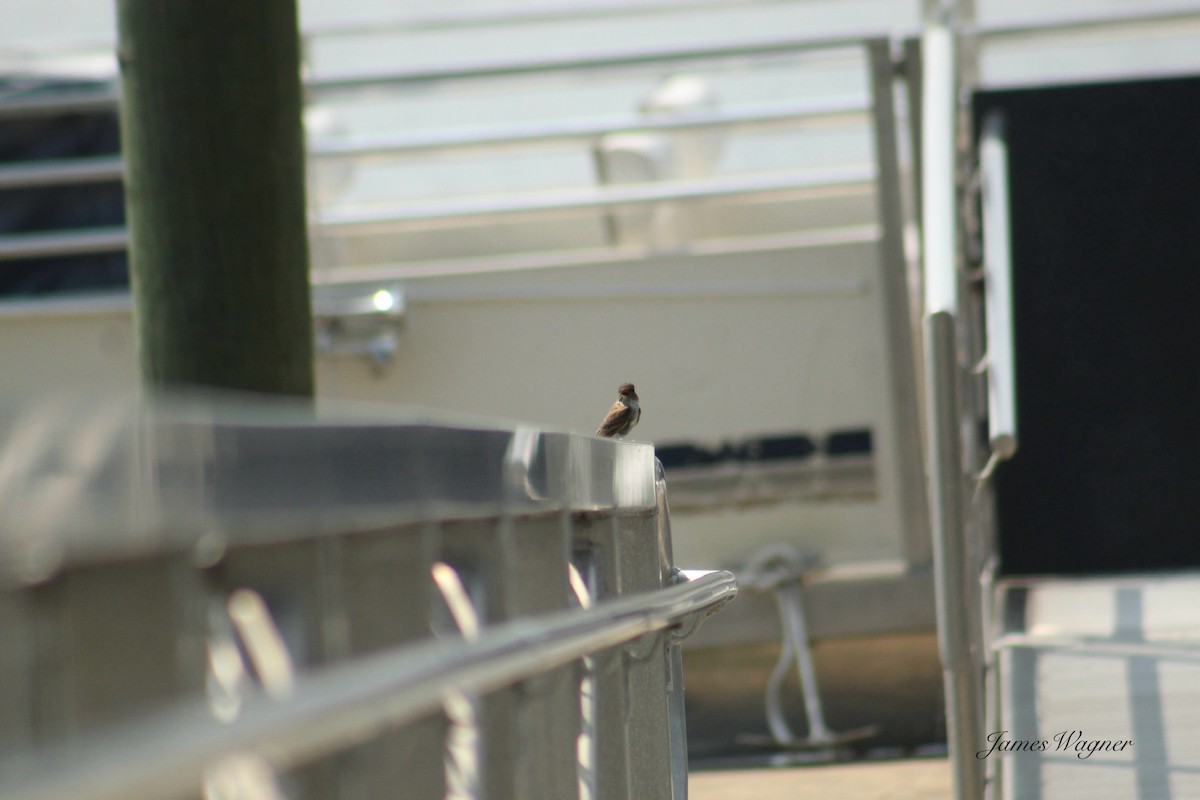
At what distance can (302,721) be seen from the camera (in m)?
1.13

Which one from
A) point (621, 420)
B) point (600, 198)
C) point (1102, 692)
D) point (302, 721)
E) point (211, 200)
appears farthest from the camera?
point (600, 198)

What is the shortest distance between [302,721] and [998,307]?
3.48 meters

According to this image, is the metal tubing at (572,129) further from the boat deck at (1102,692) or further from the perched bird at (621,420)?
the boat deck at (1102,692)

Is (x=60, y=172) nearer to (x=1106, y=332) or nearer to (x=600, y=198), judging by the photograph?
(x=600, y=198)

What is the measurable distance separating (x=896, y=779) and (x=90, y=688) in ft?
16.1

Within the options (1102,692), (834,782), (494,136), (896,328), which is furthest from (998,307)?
(494,136)

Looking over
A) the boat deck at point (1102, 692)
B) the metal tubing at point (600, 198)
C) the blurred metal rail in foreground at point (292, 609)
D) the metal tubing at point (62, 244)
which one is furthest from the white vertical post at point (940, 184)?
the metal tubing at point (62, 244)

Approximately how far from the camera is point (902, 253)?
6.94 metres

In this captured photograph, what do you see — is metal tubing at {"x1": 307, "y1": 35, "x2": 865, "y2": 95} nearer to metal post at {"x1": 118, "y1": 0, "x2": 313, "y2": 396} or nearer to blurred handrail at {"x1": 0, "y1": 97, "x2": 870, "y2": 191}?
blurred handrail at {"x1": 0, "y1": 97, "x2": 870, "y2": 191}

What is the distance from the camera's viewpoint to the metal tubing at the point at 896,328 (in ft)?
22.5

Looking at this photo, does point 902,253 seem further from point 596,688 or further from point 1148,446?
point 596,688

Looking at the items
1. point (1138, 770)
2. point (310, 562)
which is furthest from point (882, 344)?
point (310, 562)

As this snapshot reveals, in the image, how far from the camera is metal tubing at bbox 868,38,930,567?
22.5 ft

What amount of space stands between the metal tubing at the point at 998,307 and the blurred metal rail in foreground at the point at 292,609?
181 cm
